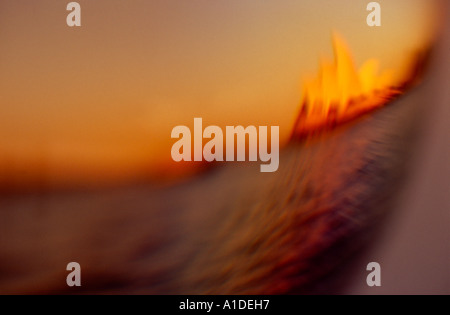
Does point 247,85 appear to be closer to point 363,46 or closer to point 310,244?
point 363,46

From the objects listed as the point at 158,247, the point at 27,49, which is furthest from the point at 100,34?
the point at 158,247

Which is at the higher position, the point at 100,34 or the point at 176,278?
the point at 100,34

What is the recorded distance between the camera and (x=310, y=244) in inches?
71.2

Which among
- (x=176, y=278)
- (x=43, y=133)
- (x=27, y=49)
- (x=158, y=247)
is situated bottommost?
(x=176, y=278)

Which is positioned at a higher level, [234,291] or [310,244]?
[310,244]

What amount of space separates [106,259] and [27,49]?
2.87 ft

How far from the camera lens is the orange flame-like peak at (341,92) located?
5.82 feet

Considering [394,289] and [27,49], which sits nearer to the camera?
[27,49]

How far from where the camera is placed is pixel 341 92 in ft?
5.89

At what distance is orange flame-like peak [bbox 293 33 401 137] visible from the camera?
5.82 ft
